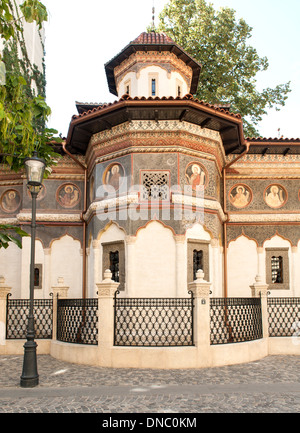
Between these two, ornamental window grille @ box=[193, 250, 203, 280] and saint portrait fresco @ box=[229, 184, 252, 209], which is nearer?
ornamental window grille @ box=[193, 250, 203, 280]

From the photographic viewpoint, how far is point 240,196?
1412 cm

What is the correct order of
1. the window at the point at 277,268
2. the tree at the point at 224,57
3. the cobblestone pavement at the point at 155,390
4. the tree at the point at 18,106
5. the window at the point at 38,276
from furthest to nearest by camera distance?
the tree at the point at 224,57 < the window at the point at 38,276 < the window at the point at 277,268 < the cobblestone pavement at the point at 155,390 < the tree at the point at 18,106

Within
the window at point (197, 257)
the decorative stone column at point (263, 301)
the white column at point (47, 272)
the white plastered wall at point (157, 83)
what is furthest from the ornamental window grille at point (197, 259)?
the white plastered wall at point (157, 83)

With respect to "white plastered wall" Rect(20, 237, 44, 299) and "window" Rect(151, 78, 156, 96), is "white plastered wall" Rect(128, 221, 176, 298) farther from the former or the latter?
"window" Rect(151, 78, 156, 96)

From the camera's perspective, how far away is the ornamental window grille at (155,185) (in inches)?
439

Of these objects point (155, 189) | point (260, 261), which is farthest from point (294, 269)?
point (155, 189)

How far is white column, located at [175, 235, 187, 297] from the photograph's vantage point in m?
10.6

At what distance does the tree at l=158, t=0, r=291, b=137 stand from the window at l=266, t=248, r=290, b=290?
9.97 meters

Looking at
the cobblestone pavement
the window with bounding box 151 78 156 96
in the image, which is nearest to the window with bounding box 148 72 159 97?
the window with bounding box 151 78 156 96

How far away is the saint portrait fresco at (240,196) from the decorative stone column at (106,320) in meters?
6.69

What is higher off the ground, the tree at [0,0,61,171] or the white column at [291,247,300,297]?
the tree at [0,0,61,171]

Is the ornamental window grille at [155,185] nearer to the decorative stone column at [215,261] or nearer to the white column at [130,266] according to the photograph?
the white column at [130,266]

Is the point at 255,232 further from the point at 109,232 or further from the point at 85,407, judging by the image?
the point at 85,407
